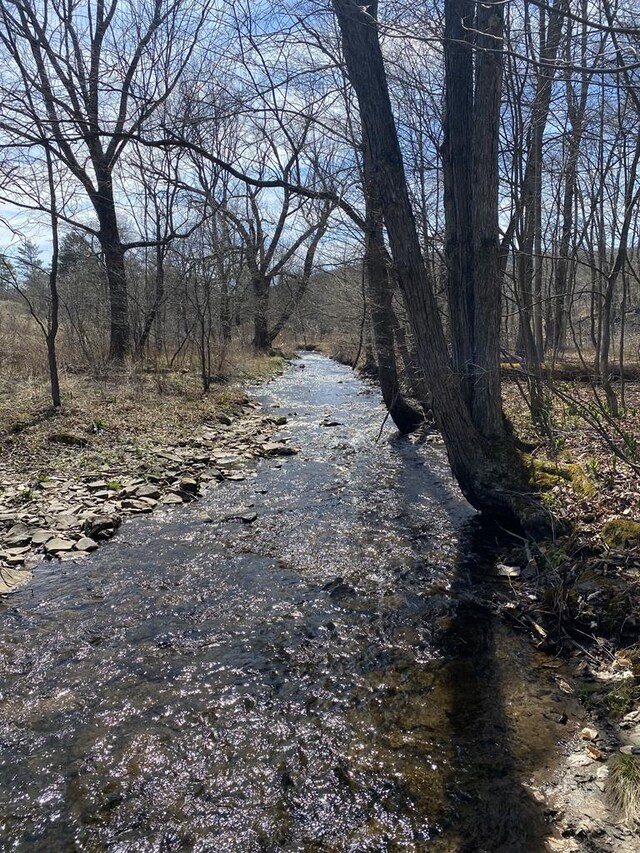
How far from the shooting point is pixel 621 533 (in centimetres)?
445

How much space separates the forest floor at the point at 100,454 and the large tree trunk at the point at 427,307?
146 inches

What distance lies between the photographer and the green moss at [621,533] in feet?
14.3

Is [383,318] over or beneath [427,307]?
over

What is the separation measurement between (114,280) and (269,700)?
14914mm

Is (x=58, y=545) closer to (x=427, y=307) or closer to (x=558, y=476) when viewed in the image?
(x=427, y=307)

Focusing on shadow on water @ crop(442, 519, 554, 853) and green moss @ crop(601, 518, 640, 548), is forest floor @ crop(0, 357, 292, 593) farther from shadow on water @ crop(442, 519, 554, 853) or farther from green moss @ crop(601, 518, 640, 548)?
green moss @ crop(601, 518, 640, 548)

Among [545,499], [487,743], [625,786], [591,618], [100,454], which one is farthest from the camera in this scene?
[100,454]

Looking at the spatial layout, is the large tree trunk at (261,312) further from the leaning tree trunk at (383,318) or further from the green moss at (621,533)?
the green moss at (621,533)

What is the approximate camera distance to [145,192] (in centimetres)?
1497

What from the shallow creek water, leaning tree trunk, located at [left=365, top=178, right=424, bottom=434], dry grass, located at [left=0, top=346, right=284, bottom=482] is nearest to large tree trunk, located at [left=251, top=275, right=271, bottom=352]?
dry grass, located at [left=0, top=346, right=284, bottom=482]

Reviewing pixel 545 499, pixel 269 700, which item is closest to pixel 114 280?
pixel 545 499

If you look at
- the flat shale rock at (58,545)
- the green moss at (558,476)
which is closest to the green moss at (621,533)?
the green moss at (558,476)

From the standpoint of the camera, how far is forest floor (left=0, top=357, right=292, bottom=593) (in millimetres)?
5785

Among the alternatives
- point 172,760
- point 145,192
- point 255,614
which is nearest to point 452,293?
point 255,614
